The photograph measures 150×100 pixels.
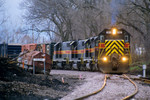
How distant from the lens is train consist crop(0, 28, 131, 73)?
12891mm

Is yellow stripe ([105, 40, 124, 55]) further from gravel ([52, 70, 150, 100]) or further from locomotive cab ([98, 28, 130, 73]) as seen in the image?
gravel ([52, 70, 150, 100])

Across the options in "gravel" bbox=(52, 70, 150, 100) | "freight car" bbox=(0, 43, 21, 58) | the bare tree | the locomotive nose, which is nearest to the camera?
"gravel" bbox=(52, 70, 150, 100)

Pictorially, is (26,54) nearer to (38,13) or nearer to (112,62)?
(112,62)

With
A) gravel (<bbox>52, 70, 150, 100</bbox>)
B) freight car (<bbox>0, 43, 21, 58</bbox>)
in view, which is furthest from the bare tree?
gravel (<bbox>52, 70, 150, 100</bbox>)

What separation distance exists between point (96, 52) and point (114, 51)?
4.72 ft

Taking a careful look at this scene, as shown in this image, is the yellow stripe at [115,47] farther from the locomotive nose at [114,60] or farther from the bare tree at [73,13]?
the bare tree at [73,13]

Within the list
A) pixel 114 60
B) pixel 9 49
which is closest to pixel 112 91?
pixel 114 60

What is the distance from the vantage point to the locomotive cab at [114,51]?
12.8 m

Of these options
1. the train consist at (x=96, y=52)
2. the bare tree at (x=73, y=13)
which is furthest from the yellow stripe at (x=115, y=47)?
the bare tree at (x=73, y=13)

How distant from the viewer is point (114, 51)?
1318 cm

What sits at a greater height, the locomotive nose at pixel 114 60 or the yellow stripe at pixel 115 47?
the yellow stripe at pixel 115 47

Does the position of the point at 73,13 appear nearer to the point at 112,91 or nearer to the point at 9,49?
the point at 9,49

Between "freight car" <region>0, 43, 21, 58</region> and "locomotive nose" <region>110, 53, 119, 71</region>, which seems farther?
"freight car" <region>0, 43, 21, 58</region>

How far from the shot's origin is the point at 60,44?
71.5 feet
